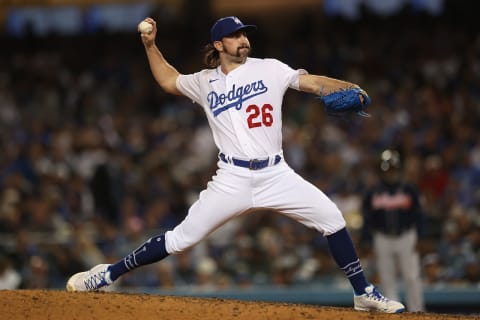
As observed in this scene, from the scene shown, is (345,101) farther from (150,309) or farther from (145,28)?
(150,309)

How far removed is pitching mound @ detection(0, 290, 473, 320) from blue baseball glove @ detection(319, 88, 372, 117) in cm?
119

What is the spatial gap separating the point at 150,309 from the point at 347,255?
1202 mm

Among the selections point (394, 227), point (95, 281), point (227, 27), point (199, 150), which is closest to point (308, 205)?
point (227, 27)

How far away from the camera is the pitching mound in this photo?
5.40 metres

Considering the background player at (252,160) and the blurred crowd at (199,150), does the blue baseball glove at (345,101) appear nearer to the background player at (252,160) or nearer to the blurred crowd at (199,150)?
the background player at (252,160)

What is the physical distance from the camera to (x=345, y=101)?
5.36m

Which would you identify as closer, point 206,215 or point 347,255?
point 206,215

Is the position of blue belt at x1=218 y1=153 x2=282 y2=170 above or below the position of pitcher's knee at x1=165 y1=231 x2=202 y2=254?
above

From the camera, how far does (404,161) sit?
429 inches

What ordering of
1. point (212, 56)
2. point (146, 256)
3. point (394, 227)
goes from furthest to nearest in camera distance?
point (394, 227) → point (212, 56) → point (146, 256)

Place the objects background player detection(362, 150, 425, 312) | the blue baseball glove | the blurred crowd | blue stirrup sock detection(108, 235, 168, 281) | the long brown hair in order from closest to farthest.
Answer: the blue baseball glove → blue stirrup sock detection(108, 235, 168, 281) → the long brown hair → background player detection(362, 150, 425, 312) → the blurred crowd

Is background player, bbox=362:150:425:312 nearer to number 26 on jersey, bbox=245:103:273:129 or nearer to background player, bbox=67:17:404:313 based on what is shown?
background player, bbox=67:17:404:313

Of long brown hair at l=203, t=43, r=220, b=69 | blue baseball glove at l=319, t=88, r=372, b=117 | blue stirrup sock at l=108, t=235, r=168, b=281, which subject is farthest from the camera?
long brown hair at l=203, t=43, r=220, b=69

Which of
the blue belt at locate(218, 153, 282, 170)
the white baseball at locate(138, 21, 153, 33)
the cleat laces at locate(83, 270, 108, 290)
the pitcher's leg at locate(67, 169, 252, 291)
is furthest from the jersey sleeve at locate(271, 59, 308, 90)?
the cleat laces at locate(83, 270, 108, 290)
